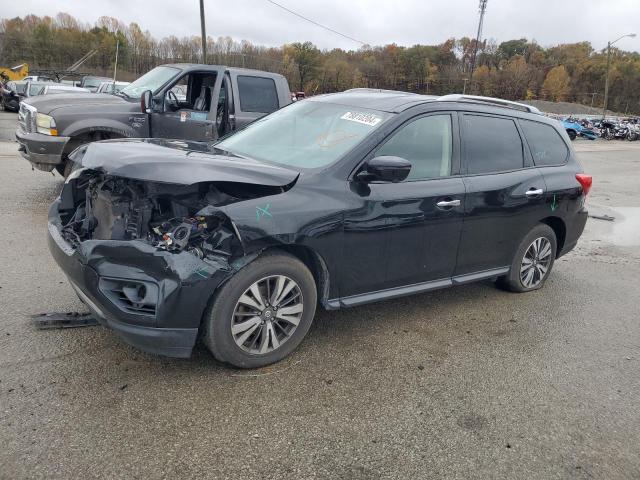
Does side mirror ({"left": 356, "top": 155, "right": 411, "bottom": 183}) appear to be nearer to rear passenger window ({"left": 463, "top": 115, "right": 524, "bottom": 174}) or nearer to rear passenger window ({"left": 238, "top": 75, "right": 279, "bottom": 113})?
rear passenger window ({"left": 463, "top": 115, "right": 524, "bottom": 174})

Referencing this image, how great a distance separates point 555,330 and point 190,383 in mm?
3041

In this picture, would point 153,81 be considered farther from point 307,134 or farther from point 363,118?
point 363,118

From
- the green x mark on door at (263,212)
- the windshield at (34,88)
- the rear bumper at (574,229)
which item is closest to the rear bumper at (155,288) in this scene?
the green x mark on door at (263,212)

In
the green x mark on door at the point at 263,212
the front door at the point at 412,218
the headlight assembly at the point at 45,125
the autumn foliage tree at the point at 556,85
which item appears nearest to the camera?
the green x mark on door at the point at 263,212

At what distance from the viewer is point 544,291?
537 centimetres

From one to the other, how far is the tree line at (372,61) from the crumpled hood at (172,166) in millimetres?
44878

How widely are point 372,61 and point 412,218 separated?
231ft

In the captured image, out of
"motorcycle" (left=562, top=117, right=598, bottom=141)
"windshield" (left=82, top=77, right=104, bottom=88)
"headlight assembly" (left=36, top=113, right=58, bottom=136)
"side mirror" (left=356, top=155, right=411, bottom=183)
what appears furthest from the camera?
"motorcycle" (left=562, top=117, right=598, bottom=141)

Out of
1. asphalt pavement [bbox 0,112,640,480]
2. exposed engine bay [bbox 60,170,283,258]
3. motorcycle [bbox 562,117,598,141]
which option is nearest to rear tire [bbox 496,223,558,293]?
asphalt pavement [bbox 0,112,640,480]

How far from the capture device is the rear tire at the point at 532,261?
4.95 m

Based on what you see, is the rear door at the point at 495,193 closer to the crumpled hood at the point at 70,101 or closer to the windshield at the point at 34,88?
the crumpled hood at the point at 70,101

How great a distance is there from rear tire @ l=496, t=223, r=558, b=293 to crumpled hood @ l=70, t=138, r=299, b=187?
257cm

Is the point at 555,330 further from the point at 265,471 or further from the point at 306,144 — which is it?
the point at 265,471

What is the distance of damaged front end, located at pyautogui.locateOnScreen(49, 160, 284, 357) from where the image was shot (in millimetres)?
2977
